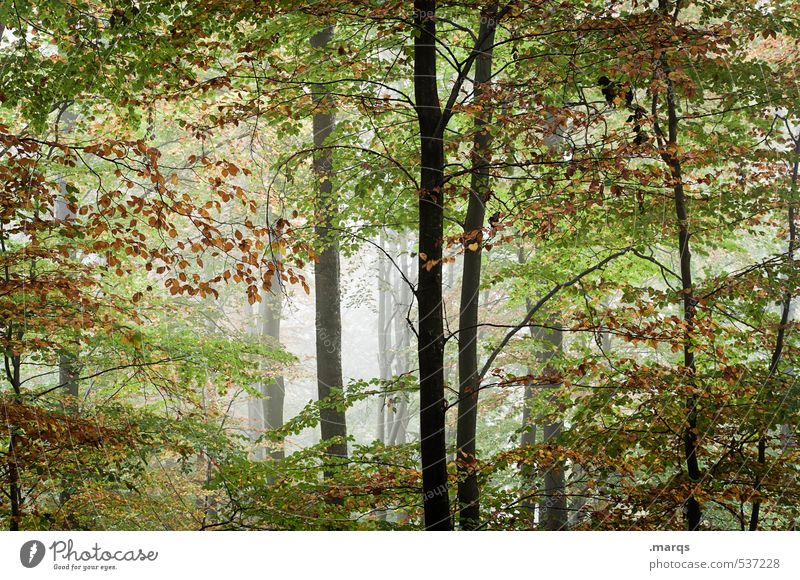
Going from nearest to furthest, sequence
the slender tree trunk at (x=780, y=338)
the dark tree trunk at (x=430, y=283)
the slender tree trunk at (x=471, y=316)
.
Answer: the dark tree trunk at (x=430, y=283) → the slender tree trunk at (x=780, y=338) → the slender tree trunk at (x=471, y=316)

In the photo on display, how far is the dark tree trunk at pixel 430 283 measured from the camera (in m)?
3.47

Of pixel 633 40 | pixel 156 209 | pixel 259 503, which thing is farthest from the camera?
pixel 259 503

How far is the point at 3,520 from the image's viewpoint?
4.46 m

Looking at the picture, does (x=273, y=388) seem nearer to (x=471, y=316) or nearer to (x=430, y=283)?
(x=471, y=316)

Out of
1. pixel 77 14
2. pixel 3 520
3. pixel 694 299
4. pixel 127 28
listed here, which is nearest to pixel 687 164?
pixel 694 299

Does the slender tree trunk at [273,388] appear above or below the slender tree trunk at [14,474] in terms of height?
above

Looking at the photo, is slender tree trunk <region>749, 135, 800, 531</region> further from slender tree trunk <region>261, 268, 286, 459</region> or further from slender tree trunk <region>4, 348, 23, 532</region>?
slender tree trunk <region>261, 268, 286, 459</region>

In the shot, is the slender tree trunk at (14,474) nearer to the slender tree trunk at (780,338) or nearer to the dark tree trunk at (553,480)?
the dark tree trunk at (553,480)

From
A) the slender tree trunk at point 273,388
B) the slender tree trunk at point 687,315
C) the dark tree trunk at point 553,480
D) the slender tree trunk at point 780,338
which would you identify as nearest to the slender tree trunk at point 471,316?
the dark tree trunk at point 553,480

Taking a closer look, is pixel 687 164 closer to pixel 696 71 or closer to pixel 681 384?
pixel 696 71

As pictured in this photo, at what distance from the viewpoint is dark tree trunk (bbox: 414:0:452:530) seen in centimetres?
347

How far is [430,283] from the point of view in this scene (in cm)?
353

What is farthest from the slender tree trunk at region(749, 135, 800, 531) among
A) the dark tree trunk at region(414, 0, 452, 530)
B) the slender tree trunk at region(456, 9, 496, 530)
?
the dark tree trunk at region(414, 0, 452, 530)
